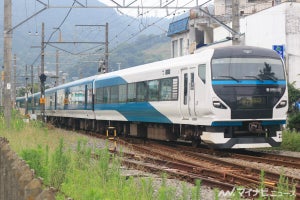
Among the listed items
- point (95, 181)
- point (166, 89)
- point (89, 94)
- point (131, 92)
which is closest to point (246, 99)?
point (166, 89)

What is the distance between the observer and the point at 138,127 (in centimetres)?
2366

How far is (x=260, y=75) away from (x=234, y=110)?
141cm

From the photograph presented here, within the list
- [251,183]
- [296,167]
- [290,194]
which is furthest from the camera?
[296,167]

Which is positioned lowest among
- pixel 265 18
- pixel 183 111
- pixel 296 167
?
pixel 296 167

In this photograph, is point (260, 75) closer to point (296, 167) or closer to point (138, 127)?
point (296, 167)

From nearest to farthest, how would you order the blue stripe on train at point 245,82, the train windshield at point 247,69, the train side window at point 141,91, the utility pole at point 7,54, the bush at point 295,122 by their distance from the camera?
the blue stripe on train at point 245,82, the train windshield at point 247,69, the bush at point 295,122, the train side window at point 141,91, the utility pole at point 7,54

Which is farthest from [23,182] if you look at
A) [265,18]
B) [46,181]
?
[265,18]

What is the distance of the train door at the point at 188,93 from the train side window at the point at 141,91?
387cm

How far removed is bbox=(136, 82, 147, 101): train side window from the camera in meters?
21.8

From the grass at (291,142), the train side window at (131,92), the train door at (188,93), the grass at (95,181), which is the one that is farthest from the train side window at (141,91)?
the grass at (95,181)

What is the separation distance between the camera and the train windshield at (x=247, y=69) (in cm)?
1634

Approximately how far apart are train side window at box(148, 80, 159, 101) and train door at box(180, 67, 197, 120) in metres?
2.47

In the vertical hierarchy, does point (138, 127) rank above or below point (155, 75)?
below

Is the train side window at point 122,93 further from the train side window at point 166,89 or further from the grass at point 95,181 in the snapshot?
the grass at point 95,181
